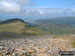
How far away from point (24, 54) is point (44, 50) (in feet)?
19.5

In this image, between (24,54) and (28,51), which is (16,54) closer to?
(24,54)

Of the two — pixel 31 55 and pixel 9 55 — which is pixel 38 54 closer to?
pixel 31 55

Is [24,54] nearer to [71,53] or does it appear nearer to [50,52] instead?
[50,52]

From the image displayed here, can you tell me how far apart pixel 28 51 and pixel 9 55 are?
17.8ft

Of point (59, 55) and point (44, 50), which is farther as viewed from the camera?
point (44, 50)

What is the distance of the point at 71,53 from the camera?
39906 millimetres

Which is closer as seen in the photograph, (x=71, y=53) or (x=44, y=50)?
(x=71, y=53)

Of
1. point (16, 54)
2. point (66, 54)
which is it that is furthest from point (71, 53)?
point (16, 54)

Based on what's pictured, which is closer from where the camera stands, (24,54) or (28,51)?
(24,54)

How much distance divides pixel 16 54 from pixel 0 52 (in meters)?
3.42

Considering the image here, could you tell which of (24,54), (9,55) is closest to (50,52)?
(24,54)

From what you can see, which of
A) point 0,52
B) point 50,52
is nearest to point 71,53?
point 50,52

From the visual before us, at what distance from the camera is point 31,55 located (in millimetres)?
39375

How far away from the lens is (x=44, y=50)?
4384 cm
